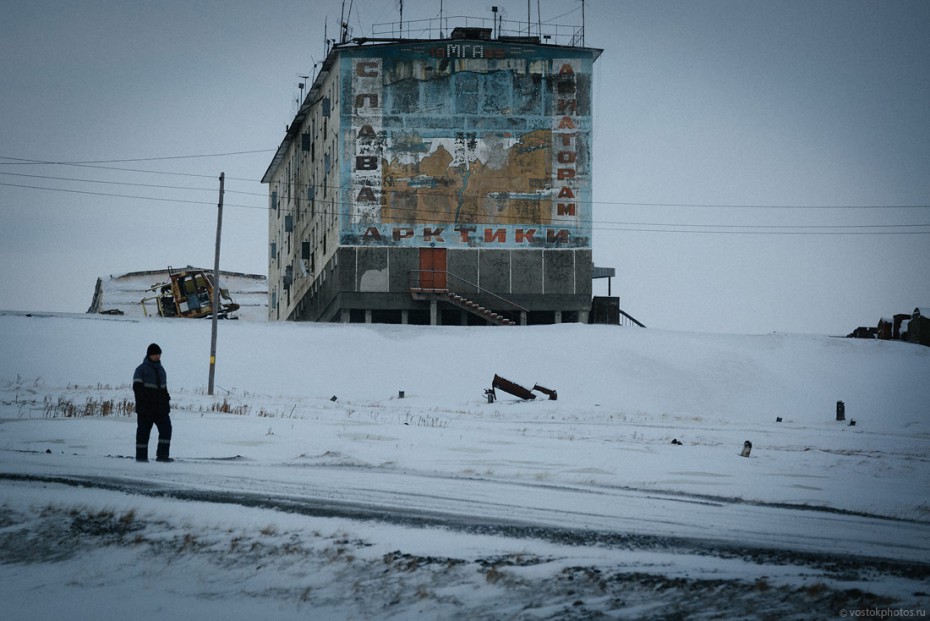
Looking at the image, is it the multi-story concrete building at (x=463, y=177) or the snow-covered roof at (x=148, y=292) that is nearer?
the multi-story concrete building at (x=463, y=177)

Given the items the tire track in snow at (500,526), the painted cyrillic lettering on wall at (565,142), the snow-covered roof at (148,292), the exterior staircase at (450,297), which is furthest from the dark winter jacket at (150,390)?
the snow-covered roof at (148,292)

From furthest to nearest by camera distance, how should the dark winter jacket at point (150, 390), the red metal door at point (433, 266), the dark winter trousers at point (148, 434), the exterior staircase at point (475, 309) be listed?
the red metal door at point (433, 266) → the exterior staircase at point (475, 309) → the dark winter trousers at point (148, 434) → the dark winter jacket at point (150, 390)

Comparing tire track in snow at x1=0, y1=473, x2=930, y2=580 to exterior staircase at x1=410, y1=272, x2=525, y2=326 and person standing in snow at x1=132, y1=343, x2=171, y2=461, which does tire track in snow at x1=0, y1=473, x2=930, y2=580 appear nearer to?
person standing in snow at x1=132, y1=343, x2=171, y2=461

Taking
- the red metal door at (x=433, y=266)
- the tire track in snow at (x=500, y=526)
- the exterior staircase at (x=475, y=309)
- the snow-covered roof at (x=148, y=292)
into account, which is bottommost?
the tire track in snow at (x=500, y=526)

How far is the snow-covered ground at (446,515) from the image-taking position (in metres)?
10.1

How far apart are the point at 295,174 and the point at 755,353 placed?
34093 millimetres

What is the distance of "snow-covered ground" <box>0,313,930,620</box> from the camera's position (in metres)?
10.1

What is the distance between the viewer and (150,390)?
55.7 ft

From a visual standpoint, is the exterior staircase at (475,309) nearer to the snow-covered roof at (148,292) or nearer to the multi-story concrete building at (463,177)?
the multi-story concrete building at (463,177)

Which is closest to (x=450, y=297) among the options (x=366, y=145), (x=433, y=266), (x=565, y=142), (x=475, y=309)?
(x=475, y=309)

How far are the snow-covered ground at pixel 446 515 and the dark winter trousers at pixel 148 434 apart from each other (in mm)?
364

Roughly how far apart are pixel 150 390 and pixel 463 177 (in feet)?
145

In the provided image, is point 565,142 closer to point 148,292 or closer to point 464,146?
point 464,146

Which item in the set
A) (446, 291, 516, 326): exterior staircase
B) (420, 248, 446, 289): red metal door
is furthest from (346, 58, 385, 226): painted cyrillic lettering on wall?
(446, 291, 516, 326): exterior staircase
